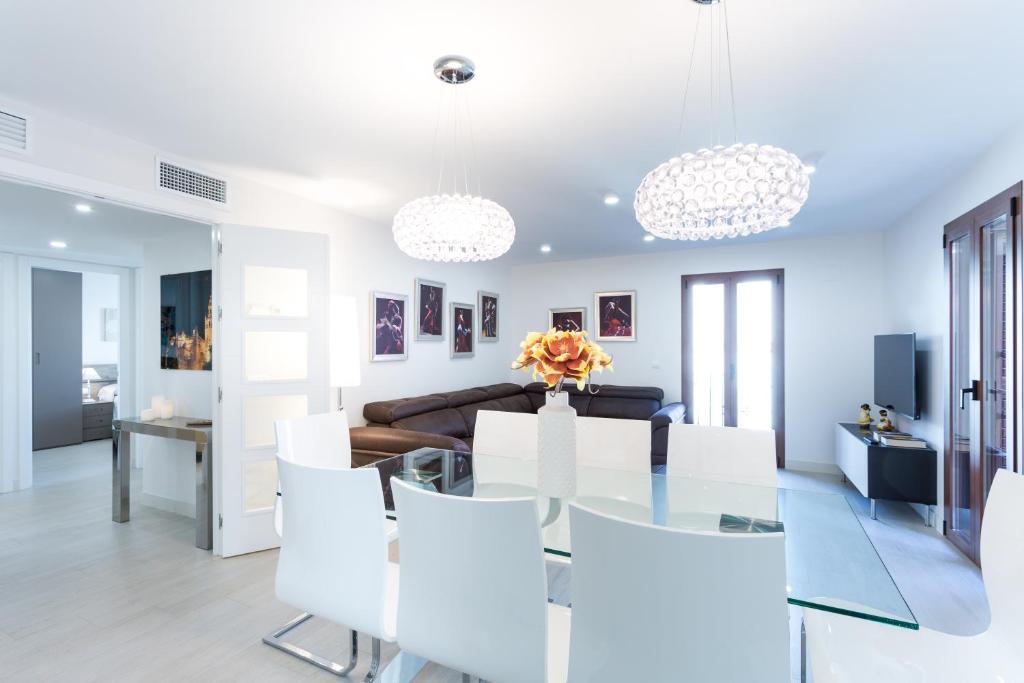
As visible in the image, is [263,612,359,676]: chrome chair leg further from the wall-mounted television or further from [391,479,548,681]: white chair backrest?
the wall-mounted television

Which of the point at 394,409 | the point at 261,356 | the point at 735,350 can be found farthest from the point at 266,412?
the point at 735,350

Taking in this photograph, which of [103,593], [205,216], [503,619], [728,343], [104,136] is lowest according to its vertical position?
[103,593]

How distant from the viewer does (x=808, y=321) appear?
534 centimetres

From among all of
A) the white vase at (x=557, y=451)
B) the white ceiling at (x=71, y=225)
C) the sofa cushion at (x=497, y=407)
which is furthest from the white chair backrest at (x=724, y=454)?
the white ceiling at (x=71, y=225)

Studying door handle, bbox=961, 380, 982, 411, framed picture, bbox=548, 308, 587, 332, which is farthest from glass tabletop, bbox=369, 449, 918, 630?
framed picture, bbox=548, 308, 587, 332

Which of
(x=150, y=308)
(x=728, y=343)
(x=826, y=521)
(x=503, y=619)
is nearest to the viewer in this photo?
(x=503, y=619)

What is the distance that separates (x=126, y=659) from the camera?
2154 millimetres

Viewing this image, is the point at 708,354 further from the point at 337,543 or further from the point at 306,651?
the point at 337,543

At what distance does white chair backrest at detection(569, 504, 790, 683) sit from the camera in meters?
0.94

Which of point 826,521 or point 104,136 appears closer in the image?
point 826,521

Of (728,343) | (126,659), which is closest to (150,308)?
(126,659)

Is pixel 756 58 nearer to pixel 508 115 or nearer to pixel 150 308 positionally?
pixel 508 115

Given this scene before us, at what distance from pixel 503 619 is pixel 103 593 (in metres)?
2.78

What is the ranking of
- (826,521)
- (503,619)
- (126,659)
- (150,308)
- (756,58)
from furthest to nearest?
A: (150,308) → (126,659) → (756,58) → (826,521) → (503,619)
